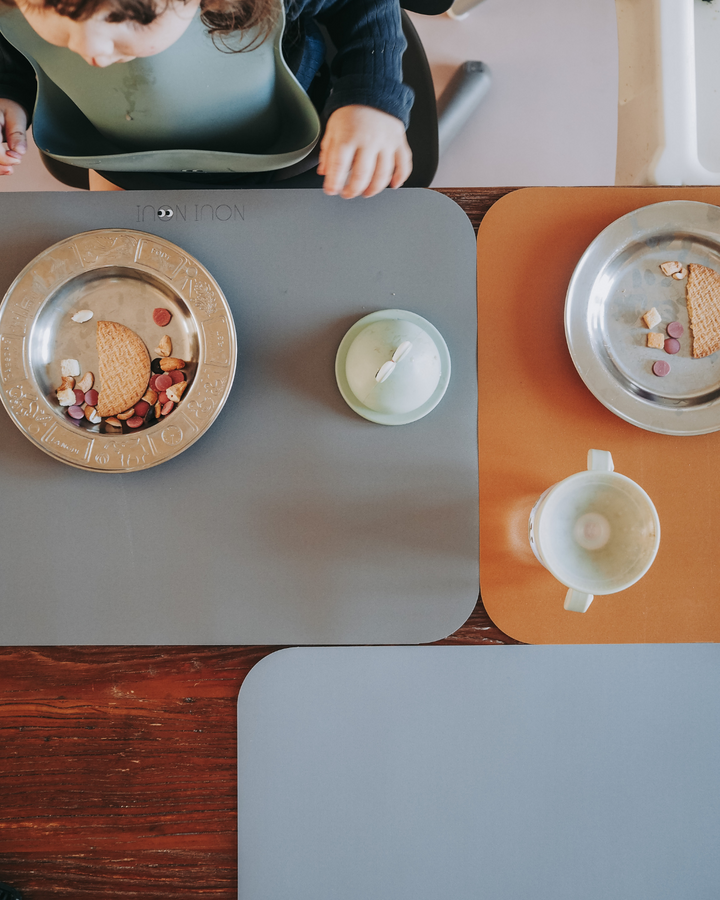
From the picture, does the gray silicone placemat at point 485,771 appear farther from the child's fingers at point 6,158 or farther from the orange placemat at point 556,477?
the child's fingers at point 6,158

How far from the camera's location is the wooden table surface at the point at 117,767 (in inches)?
22.9

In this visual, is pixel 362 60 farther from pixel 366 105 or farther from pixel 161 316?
pixel 161 316

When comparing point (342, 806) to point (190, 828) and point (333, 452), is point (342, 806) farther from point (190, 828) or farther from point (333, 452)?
point (333, 452)

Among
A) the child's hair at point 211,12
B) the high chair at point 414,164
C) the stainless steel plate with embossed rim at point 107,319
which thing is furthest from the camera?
the high chair at point 414,164

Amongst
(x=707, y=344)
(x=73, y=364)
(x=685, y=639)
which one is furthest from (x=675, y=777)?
(x=73, y=364)

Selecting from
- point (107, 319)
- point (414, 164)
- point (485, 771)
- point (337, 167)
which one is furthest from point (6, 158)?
point (485, 771)

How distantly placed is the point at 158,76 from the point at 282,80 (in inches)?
5.0

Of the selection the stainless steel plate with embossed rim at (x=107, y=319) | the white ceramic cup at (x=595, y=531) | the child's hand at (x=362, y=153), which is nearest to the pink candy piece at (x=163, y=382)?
the stainless steel plate with embossed rim at (x=107, y=319)

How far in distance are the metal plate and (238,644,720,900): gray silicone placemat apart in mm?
251

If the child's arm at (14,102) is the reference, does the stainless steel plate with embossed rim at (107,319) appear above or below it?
below

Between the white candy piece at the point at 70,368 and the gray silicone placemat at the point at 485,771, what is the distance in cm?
34

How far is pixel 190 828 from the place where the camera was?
1.91ft

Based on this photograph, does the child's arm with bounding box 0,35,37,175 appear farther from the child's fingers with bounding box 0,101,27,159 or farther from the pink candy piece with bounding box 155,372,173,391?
the pink candy piece with bounding box 155,372,173,391

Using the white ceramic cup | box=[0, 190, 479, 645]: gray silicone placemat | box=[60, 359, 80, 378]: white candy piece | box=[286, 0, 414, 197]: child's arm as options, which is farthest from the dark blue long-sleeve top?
the white ceramic cup
